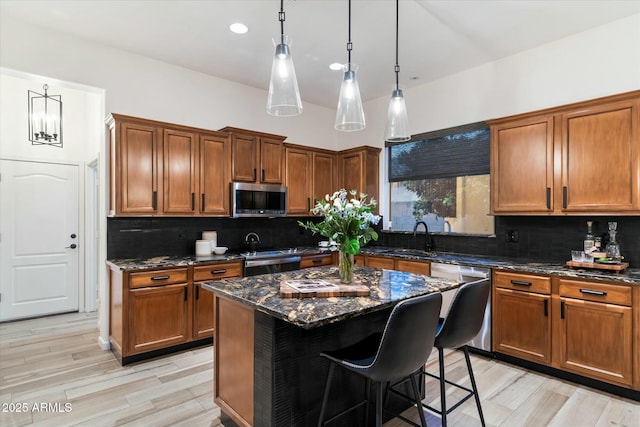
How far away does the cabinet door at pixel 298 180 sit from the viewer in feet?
15.9

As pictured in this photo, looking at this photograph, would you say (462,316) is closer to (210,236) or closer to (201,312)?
(201,312)

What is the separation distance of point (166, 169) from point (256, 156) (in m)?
1.12

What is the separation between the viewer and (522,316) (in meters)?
3.22

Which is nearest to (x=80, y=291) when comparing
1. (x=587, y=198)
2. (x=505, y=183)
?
(x=505, y=183)

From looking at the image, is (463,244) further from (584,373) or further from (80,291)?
(80,291)

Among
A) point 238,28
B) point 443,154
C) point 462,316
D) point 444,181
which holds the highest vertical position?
point 238,28

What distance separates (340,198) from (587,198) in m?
2.37

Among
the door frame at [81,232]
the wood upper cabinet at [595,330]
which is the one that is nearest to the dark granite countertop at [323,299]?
the wood upper cabinet at [595,330]

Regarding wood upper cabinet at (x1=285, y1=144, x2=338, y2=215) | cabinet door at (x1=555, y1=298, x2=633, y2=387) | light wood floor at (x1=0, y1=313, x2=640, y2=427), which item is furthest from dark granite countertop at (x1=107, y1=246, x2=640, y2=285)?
wood upper cabinet at (x1=285, y1=144, x2=338, y2=215)

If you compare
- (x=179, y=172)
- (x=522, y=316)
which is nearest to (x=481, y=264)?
(x=522, y=316)

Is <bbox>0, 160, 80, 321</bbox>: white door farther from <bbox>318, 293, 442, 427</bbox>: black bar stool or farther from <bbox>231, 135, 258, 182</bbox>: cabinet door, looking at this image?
<bbox>318, 293, 442, 427</bbox>: black bar stool

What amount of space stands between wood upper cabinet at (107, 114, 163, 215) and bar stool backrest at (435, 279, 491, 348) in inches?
120

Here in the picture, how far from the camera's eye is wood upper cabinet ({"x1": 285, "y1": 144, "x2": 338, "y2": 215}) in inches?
192

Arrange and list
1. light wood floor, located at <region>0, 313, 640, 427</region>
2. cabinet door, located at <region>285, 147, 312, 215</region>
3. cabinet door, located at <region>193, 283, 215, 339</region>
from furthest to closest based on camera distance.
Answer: cabinet door, located at <region>285, 147, 312, 215</region> < cabinet door, located at <region>193, 283, 215, 339</region> < light wood floor, located at <region>0, 313, 640, 427</region>
